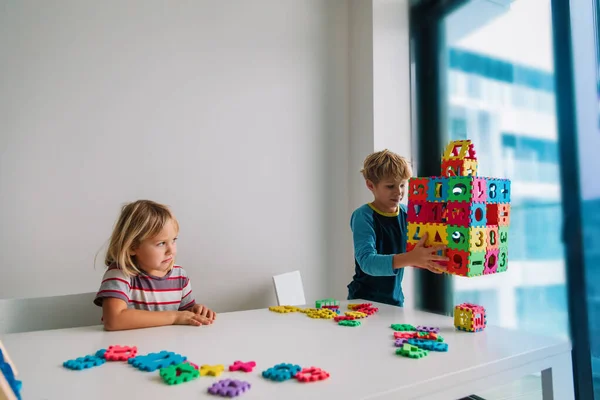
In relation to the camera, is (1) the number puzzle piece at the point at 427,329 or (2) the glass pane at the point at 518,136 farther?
(2) the glass pane at the point at 518,136

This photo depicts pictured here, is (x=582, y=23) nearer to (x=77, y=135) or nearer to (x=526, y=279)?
(x=526, y=279)

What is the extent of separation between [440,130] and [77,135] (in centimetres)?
159

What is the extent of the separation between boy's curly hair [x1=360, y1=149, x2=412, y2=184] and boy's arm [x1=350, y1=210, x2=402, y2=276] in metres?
0.14

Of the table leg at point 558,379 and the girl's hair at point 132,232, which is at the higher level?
the girl's hair at point 132,232

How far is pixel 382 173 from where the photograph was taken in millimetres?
1513

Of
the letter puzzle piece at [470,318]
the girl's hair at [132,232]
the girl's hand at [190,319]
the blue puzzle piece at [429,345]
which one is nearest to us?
the blue puzzle piece at [429,345]

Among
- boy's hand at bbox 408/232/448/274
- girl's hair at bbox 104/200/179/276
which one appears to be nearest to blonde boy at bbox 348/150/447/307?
boy's hand at bbox 408/232/448/274

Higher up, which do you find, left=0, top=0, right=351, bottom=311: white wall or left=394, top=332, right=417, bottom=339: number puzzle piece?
left=0, top=0, right=351, bottom=311: white wall

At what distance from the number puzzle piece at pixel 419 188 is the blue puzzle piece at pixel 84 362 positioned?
806 mm

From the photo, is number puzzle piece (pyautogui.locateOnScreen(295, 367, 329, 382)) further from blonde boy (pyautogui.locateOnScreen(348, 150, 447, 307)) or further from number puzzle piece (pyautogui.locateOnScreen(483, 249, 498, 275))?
blonde boy (pyautogui.locateOnScreen(348, 150, 447, 307))

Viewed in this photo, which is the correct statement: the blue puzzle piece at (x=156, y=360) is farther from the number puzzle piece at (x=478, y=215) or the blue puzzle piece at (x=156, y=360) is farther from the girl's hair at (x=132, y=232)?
the number puzzle piece at (x=478, y=215)

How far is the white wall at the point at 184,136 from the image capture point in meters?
1.71

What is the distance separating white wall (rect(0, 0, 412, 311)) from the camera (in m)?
1.71

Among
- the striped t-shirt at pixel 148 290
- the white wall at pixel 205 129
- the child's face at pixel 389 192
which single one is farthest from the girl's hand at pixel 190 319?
the white wall at pixel 205 129
